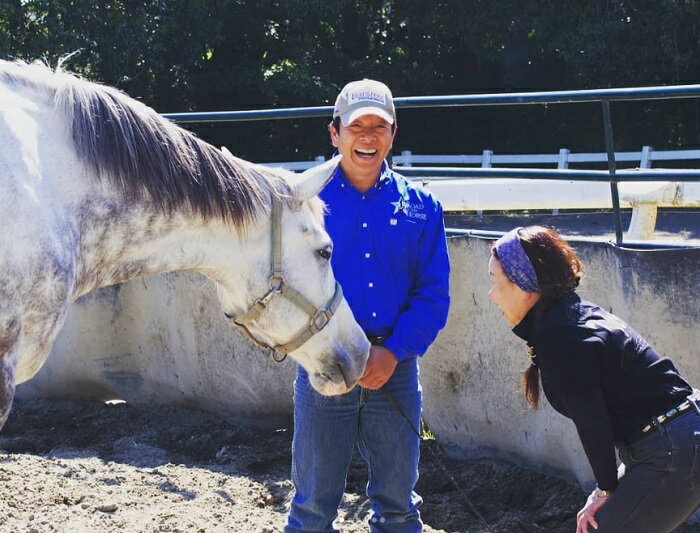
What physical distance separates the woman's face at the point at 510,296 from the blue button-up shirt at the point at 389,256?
0.27 m

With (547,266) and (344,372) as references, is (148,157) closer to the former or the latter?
(344,372)

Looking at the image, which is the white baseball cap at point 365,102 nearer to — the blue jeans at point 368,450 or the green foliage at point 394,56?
the blue jeans at point 368,450

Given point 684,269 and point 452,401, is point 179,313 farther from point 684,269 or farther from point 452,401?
point 684,269

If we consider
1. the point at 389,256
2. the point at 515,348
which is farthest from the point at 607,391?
the point at 515,348

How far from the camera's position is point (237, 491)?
14.0 feet

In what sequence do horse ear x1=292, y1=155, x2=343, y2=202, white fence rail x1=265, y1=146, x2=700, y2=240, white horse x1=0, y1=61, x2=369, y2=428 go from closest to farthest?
white horse x1=0, y1=61, x2=369, y2=428 → horse ear x1=292, y1=155, x2=343, y2=202 → white fence rail x1=265, y1=146, x2=700, y2=240

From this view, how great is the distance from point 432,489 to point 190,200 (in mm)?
2145

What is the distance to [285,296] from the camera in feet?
8.92

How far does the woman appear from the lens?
245 cm

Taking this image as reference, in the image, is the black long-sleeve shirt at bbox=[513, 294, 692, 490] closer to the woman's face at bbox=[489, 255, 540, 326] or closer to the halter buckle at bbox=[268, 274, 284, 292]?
the woman's face at bbox=[489, 255, 540, 326]

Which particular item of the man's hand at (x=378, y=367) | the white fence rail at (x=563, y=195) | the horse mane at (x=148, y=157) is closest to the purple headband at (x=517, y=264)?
the man's hand at (x=378, y=367)

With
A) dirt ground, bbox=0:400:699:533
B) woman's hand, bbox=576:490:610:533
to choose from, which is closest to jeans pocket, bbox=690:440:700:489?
woman's hand, bbox=576:490:610:533

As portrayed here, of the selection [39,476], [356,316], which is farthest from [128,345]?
[356,316]

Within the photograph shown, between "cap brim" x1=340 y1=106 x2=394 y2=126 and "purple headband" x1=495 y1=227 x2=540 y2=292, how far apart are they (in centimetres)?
55
